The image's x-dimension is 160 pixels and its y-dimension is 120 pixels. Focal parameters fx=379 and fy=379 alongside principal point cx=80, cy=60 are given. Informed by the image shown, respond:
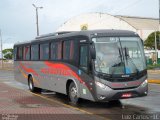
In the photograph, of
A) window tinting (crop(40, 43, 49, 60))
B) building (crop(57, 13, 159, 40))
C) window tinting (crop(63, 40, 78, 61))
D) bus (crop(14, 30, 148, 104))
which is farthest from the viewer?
building (crop(57, 13, 159, 40))

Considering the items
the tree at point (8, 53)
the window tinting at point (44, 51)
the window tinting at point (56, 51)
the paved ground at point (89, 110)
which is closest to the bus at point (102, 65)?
the window tinting at point (56, 51)

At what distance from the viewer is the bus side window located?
13148 mm

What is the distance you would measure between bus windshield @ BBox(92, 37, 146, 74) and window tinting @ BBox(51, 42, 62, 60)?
3.29 metres

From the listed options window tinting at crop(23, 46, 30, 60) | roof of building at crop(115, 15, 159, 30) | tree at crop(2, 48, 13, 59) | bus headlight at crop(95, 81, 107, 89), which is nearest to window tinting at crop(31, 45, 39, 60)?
window tinting at crop(23, 46, 30, 60)

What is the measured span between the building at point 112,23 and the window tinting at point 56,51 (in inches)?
2655

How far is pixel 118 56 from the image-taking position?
12617 mm

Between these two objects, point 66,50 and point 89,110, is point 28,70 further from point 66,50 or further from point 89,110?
point 89,110

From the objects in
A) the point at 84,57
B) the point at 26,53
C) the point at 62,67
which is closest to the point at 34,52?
the point at 26,53

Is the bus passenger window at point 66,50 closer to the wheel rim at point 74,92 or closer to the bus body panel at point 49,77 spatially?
the bus body panel at point 49,77

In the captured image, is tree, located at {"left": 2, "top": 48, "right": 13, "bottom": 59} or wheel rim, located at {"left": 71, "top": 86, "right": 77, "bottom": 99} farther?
tree, located at {"left": 2, "top": 48, "right": 13, "bottom": 59}

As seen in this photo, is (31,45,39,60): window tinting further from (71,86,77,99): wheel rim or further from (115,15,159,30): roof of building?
(115,15,159,30): roof of building

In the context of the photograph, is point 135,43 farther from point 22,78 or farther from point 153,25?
point 153,25

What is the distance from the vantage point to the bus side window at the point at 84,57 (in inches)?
518

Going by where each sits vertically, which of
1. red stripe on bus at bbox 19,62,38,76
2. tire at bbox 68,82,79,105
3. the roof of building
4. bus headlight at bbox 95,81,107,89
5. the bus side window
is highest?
the roof of building
